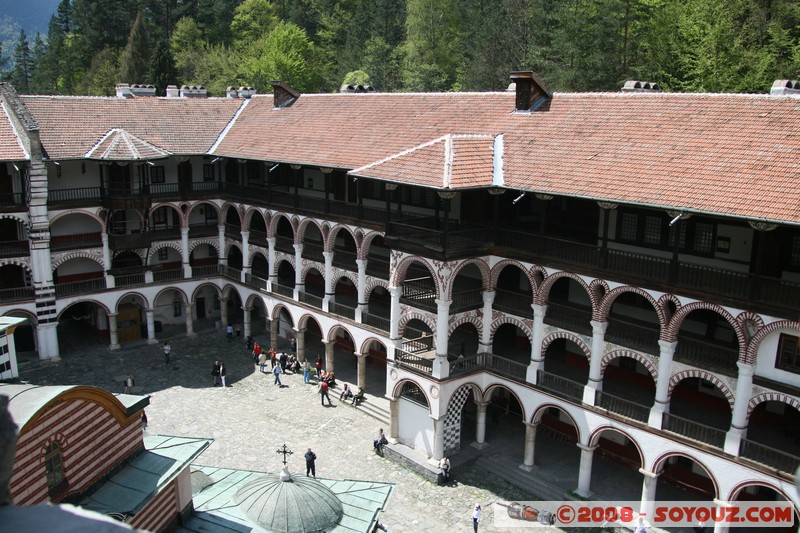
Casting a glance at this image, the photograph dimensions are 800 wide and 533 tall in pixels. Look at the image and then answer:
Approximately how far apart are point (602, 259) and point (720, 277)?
4013 mm

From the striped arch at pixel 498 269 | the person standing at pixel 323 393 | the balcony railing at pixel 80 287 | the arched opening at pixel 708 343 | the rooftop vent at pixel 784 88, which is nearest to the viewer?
the arched opening at pixel 708 343

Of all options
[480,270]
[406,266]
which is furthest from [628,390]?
[406,266]

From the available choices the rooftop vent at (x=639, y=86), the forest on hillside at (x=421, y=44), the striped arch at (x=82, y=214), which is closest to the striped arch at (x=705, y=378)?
the rooftop vent at (x=639, y=86)

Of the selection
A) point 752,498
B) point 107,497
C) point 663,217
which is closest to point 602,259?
point 663,217

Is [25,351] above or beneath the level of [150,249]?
beneath

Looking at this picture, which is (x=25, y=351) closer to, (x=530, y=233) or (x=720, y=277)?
(x=530, y=233)

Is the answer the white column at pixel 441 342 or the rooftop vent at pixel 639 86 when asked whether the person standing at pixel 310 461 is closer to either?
the white column at pixel 441 342

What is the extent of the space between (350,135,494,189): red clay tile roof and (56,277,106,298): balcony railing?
18.4 meters

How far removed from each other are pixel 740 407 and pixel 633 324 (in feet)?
15.9

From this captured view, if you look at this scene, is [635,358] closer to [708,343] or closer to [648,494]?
[708,343]

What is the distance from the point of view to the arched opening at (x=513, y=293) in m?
28.8

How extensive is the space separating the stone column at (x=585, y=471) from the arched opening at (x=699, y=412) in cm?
324

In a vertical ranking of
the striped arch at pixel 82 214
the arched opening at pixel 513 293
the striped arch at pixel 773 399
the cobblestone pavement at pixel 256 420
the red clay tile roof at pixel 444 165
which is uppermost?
the red clay tile roof at pixel 444 165

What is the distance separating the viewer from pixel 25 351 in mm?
39250
